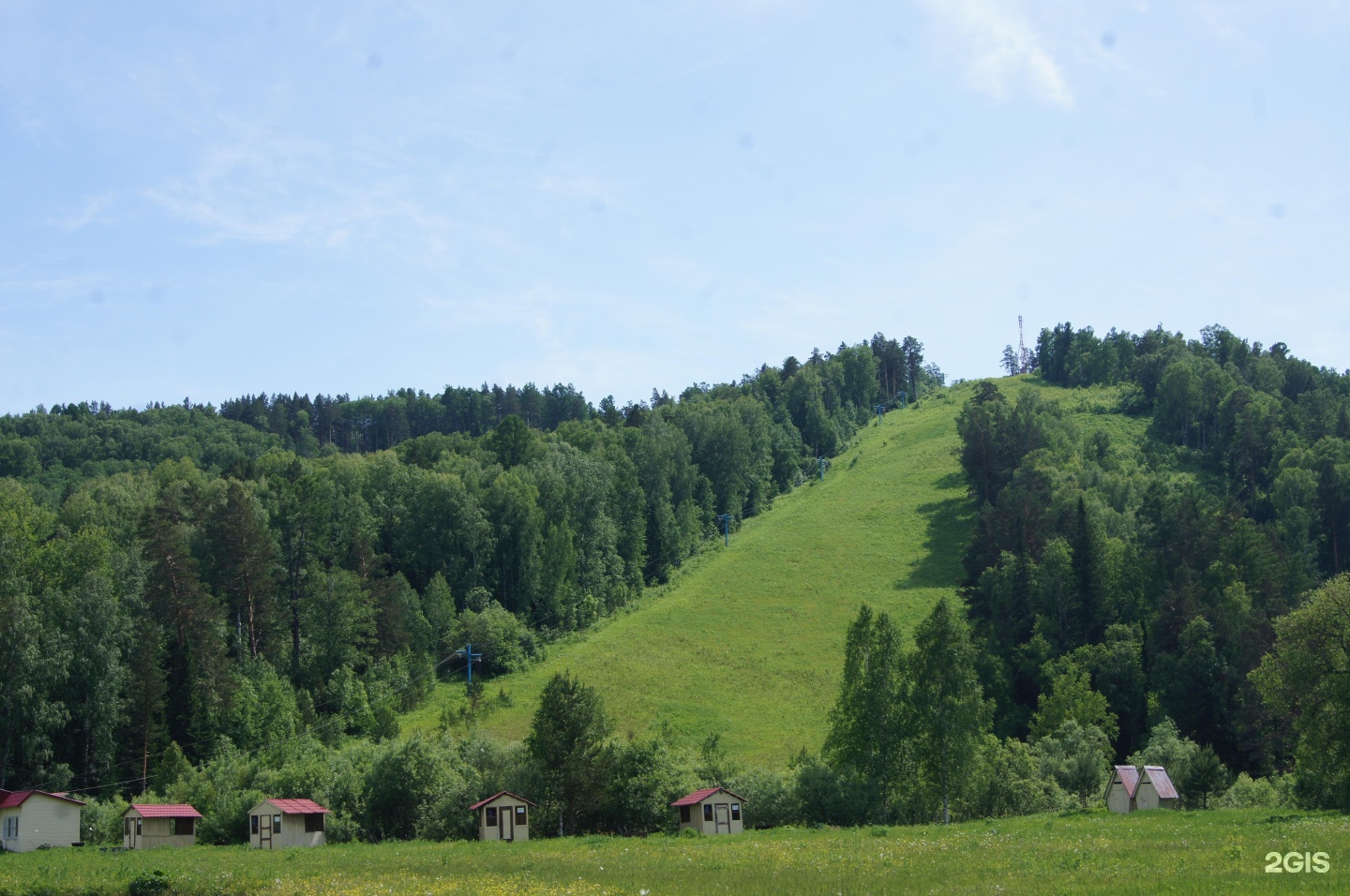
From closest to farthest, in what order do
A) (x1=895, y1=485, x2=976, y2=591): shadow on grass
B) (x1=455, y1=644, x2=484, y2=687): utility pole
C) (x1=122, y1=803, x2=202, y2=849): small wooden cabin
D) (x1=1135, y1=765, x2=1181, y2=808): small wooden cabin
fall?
(x1=1135, y1=765, x2=1181, y2=808): small wooden cabin
(x1=122, y1=803, x2=202, y2=849): small wooden cabin
(x1=455, y1=644, x2=484, y2=687): utility pole
(x1=895, y1=485, x2=976, y2=591): shadow on grass

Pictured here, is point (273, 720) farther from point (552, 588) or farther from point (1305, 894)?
point (1305, 894)

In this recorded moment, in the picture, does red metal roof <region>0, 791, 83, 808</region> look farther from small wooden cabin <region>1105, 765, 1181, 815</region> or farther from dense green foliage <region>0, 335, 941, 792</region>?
small wooden cabin <region>1105, 765, 1181, 815</region>

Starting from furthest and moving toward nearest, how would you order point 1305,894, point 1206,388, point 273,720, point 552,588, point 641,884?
point 1206,388 → point 552,588 → point 273,720 → point 641,884 → point 1305,894

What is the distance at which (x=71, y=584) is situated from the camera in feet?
244

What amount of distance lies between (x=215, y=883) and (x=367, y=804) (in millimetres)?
23918

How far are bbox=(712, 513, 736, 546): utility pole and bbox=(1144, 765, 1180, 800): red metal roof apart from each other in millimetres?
77677

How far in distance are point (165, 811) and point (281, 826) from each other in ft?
21.0

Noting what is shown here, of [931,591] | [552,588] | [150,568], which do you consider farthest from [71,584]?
[931,591]

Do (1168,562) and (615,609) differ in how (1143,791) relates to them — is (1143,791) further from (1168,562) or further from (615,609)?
(615,609)

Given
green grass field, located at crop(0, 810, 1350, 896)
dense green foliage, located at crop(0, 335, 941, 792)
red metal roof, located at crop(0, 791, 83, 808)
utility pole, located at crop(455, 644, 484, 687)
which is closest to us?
green grass field, located at crop(0, 810, 1350, 896)

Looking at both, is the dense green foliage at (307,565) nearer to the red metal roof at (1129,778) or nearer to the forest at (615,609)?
the forest at (615,609)

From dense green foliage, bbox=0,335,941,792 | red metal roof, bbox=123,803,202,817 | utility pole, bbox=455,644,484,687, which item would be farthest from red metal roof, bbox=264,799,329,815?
utility pole, bbox=455,644,484,687

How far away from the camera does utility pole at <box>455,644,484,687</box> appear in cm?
8556

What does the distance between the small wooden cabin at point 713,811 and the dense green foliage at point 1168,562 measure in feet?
70.5
